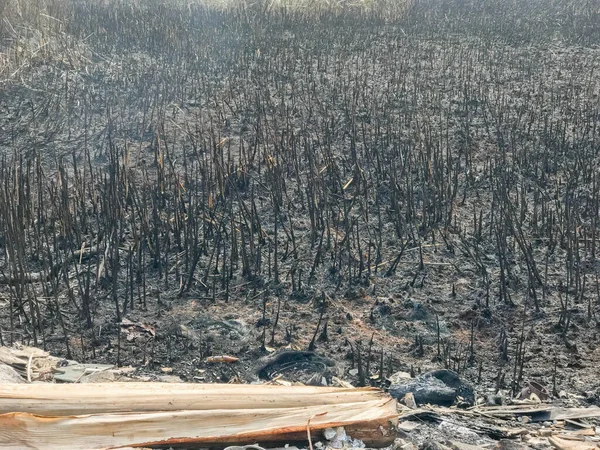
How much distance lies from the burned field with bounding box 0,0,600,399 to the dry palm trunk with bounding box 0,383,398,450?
35.4 inches

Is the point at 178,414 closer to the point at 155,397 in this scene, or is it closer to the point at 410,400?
the point at 155,397

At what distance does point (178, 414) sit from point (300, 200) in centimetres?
379

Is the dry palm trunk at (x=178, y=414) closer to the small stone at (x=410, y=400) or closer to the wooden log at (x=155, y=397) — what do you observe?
the wooden log at (x=155, y=397)

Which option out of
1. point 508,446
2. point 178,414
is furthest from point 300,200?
point 178,414

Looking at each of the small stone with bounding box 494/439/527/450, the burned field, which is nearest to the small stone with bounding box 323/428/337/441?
the small stone with bounding box 494/439/527/450

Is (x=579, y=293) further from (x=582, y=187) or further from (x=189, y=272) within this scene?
(x=189, y=272)

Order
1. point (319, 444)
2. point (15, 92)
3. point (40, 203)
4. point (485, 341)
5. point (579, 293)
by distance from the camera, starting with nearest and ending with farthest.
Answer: point (319, 444) → point (485, 341) → point (579, 293) → point (40, 203) → point (15, 92)

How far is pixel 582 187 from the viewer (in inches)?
279

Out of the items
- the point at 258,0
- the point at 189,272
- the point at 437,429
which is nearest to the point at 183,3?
the point at 258,0

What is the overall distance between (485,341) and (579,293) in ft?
2.95

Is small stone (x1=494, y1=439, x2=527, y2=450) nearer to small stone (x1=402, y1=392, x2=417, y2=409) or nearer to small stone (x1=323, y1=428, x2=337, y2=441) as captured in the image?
small stone (x1=402, y1=392, x2=417, y2=409)

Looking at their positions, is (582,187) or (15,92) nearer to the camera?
(582,187)

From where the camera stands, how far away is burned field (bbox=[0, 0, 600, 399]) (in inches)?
187

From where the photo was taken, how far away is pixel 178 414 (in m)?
3.09
